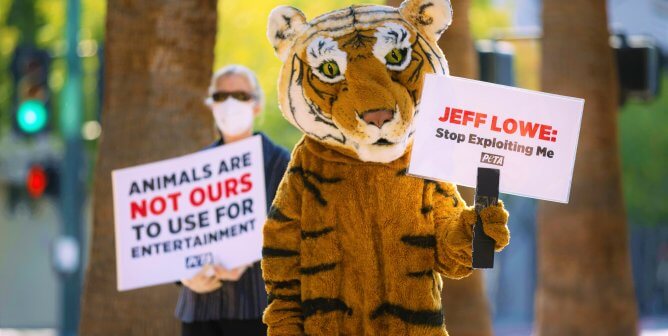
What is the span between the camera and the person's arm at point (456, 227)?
448 centimetres

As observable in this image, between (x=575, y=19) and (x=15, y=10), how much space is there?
18.1 meters

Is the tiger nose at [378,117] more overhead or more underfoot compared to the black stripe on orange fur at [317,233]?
more overhead

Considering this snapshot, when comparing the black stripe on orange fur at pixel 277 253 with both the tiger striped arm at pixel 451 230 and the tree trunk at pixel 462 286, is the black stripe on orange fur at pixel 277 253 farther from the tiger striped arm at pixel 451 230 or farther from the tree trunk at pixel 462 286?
the tree trunk at pixel 462 286

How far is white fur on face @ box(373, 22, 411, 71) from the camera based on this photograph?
15.8 feet

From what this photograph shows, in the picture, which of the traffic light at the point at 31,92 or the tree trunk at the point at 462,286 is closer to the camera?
the tree trunk at the point at 462,286

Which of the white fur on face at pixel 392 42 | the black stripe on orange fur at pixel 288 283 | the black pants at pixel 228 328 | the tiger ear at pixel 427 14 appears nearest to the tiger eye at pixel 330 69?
the white fur on face at pixel 392 42

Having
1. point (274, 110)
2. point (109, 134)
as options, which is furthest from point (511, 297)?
point (109, 134)

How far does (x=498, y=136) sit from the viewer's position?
4676mm

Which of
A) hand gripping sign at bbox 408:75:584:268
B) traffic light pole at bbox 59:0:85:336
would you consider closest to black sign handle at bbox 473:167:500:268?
hand gripping sign at bbox 408:75:584:268

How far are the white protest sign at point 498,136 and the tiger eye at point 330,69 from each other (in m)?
0.35

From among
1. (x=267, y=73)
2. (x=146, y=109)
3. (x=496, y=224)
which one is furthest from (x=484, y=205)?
(x=267, y=73)

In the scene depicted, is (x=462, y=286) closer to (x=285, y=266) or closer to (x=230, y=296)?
(x=230, y=296)

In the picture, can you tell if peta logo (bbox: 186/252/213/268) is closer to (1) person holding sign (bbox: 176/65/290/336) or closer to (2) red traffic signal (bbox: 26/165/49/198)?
(1) person holding sign (bbox: 176/65/290/336)

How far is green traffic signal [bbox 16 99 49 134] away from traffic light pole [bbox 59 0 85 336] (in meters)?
0.53
